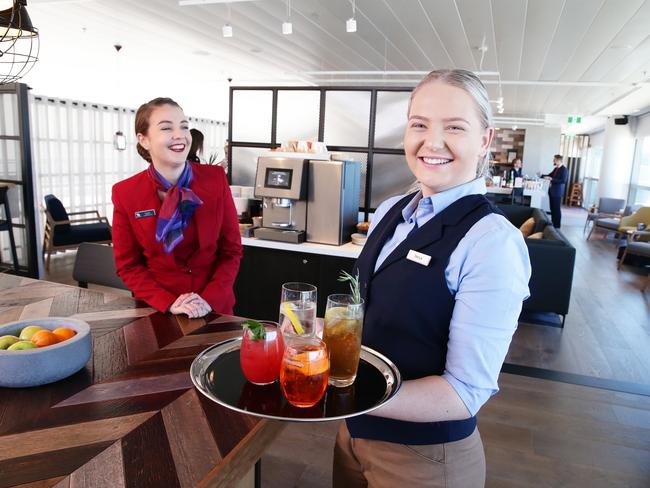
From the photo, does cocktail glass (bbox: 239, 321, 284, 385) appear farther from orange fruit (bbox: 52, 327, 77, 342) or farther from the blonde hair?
the blonde hair

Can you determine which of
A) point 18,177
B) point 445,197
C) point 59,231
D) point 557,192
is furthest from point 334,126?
point 557,192

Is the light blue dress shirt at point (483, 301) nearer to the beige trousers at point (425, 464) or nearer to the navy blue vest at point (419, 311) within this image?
the navy blue vest at point (419, 311)

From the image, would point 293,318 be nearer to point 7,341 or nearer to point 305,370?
point 305,370

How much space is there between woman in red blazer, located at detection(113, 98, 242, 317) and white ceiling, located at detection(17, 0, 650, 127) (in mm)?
4045

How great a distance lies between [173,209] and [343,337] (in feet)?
3.37

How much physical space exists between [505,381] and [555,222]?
827 cm

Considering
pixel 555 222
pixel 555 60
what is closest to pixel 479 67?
pixel 555 60

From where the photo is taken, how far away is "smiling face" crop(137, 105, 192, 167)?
5.98 feet

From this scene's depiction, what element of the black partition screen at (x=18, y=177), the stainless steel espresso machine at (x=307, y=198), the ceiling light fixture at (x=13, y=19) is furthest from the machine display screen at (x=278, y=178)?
the black partition screen at (x=18, y=177)

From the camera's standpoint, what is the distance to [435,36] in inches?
255

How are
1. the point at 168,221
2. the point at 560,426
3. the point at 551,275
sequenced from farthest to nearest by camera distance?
the point at 551,275
the point at 560,426
the point at 168,221

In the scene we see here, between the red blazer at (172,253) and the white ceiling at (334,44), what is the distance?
13.3 ft

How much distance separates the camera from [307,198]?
3590 mm

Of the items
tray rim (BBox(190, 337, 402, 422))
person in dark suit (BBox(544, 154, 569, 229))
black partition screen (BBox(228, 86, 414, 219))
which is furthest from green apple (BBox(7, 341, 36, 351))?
person in dark suit (BBox(544, 154, 569, 229))
